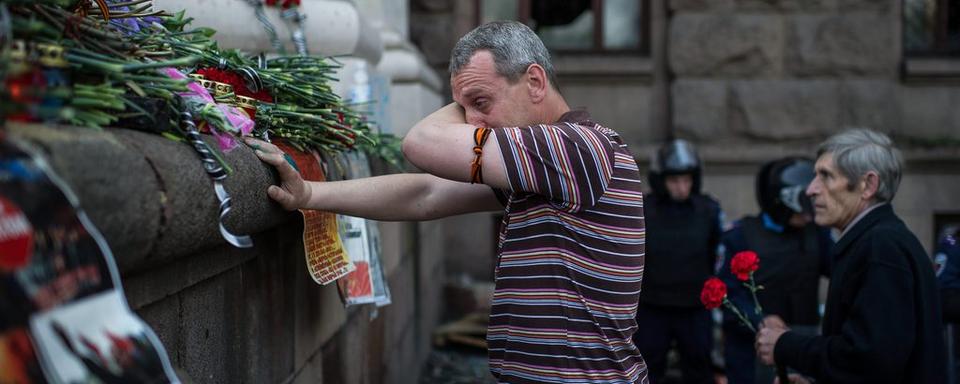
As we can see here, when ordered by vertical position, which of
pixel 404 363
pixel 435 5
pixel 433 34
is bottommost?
pixel 404 363

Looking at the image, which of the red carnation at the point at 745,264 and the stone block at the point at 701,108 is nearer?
the red carnation at the point at 745,264

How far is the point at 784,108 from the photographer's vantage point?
8.48 metres

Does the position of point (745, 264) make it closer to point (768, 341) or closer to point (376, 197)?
point (768, 341)

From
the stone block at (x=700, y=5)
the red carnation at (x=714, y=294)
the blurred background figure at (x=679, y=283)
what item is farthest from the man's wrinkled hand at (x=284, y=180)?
the stone block at (x=700, y=5)

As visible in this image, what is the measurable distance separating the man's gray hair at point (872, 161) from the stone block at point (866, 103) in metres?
5.27

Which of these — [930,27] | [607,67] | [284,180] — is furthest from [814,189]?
[930,27]

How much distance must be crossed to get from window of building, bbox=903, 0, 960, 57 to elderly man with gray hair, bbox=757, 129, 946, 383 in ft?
19.8

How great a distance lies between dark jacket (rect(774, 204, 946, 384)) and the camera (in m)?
2.98

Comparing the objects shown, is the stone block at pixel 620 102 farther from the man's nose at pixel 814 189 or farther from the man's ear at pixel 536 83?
Result: the man's ear at pixel 536 83

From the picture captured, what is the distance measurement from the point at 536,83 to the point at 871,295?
129 cm

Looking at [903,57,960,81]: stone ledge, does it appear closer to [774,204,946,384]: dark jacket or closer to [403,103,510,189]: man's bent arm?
[774,204,946,384]: dark jacket

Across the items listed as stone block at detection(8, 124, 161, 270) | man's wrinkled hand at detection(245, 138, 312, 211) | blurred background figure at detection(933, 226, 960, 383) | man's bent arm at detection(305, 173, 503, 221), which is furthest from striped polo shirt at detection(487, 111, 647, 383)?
blurred background figure at detection(933, 226, 960, 383)

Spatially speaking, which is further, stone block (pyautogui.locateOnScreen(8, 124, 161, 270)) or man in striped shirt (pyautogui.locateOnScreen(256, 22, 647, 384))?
man in striped shirt (pyautogui.locateOnScreen(256, 22, 647, 384))

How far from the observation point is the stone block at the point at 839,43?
27.8 feet
